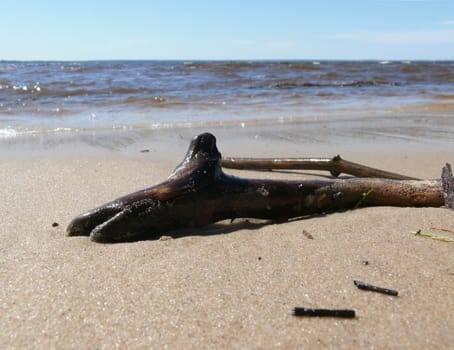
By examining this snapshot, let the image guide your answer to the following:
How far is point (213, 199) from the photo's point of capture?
116 inches

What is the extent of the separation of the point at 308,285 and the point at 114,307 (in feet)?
2.72

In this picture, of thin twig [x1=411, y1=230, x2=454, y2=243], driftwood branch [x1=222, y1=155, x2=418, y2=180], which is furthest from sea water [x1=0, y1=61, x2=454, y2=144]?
thin twig [x1=411, y1=230, x2=454, y2=243]

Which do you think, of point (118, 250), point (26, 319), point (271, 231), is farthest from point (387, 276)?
point (26, 319)

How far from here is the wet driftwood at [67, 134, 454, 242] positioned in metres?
2.83

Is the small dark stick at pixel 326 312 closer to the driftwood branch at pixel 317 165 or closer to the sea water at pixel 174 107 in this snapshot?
the driftwood branch at pixel 317 165

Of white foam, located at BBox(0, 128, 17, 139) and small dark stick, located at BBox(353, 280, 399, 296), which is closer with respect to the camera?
small dark stick, located at BBox(353, 280, 399, 296)

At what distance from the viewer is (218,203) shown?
117 inches

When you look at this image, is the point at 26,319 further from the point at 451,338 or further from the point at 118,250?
the point at 451,338

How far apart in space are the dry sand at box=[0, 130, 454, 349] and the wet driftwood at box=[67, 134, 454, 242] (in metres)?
0.10

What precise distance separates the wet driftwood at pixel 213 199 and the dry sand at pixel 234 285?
0.33 feet

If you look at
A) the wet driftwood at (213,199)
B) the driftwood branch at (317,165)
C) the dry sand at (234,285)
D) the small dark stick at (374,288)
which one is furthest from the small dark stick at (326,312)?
the driftwood branch at (317,165)

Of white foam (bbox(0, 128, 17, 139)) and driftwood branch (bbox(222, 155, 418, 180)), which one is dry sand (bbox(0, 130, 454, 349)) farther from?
white foam (bbox(0, 128, 17, 139))

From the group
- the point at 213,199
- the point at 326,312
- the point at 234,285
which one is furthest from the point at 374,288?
the point at 213,199

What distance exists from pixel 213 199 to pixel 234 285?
2.59 feet
